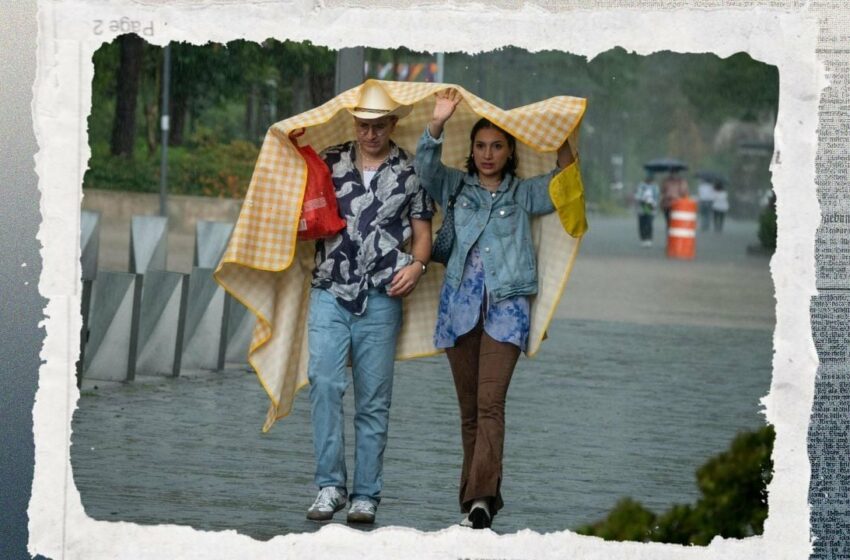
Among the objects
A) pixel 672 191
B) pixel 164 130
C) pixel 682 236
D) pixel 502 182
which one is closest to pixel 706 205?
pixel 672 191

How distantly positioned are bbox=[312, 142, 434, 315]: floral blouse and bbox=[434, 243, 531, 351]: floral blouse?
9.7 inches

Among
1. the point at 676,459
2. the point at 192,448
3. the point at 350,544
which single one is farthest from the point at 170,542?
the point at 676,459

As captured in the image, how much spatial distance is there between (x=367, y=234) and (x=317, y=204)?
24cm

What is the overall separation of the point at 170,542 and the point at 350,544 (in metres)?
0.58

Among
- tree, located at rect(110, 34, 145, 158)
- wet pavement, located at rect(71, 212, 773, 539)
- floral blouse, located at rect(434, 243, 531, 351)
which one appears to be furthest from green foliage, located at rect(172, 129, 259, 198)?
floral blouse, located at rect(434, 243, 531, 351)

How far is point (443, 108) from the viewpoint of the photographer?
20.8ft

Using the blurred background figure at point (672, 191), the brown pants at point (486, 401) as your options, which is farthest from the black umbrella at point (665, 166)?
the brown pants at point (486, 401)

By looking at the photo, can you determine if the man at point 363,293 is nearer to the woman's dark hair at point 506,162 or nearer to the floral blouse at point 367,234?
the floral blouse at point 367,234

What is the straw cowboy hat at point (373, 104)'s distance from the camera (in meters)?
6.44

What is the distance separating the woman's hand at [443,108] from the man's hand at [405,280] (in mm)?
560

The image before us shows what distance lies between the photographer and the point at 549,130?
6.40m

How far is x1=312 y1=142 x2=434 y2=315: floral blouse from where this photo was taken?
262 inches

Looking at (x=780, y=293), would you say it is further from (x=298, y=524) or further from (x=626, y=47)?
(x=298, y=524)

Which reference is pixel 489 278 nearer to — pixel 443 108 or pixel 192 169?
pixel 443 108
